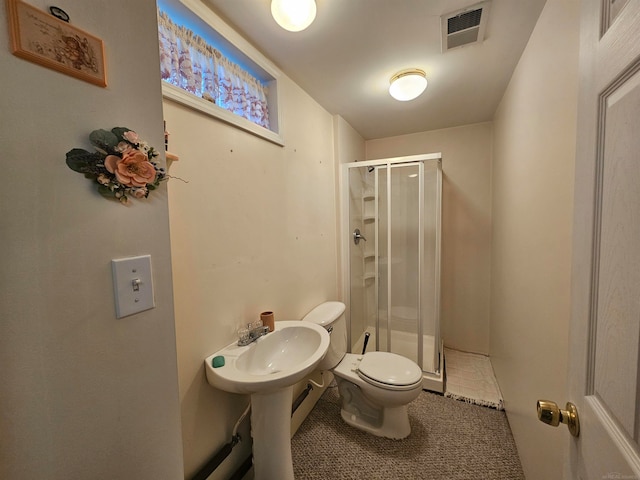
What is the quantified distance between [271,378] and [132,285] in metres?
0.64

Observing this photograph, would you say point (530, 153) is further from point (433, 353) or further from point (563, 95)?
point (433, 353)

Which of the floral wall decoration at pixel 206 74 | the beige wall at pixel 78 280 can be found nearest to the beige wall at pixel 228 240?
the floral wall decoration at pixel 206 74

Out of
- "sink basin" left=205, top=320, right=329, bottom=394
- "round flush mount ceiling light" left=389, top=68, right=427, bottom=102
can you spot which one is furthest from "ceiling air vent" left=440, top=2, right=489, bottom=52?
"sink basin" left=205, top=320, right=329, bottom=394

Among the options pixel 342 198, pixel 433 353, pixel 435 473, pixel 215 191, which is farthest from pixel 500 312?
pixel 215 191

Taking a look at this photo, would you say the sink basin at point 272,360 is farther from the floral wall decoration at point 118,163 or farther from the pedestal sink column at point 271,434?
the floral wall decoration at point 118,163

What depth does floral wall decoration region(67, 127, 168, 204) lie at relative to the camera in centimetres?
49

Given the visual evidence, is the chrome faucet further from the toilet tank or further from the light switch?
the light switch

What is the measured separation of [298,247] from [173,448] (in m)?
1.22

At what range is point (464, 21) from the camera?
120cm

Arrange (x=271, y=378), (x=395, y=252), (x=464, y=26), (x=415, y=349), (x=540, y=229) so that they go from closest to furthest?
1. (x=271, y=378)
2. (x=540, y=229)
3. (x=464, y=26)
4. (x=415, y=349)
5. (x=395, y=252)

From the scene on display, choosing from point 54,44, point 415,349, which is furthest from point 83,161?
point 415,349

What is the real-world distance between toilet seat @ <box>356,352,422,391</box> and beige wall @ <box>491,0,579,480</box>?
57cm

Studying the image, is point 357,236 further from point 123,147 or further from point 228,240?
point 123,147

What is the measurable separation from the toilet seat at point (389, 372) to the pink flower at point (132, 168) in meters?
1.63
